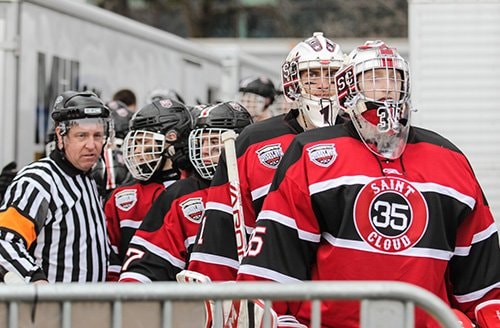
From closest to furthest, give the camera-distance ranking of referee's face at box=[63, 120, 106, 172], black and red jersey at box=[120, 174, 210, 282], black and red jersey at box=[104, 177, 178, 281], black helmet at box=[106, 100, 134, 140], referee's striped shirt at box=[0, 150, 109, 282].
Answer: referee's striped shirt at box=[0, 150, 109, 282] → black and red jersey at box=[120, 174, 210, 282] → referee's face at box=[63, 120, 106, 172] → black and red jersey at box=[104, 177, 178, 281] → black helmet at box=[106, 100, 134, 140]

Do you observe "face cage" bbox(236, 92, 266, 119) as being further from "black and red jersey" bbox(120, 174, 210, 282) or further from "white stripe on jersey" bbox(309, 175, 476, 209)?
"white stripe on jersey" bbox(309, 175, 476, 209)

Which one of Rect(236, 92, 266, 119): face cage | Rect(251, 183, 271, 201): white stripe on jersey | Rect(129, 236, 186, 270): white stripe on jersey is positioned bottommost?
Rect(129, 236, 186, 270): white stripe on jersey

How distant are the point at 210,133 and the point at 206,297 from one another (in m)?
3.43

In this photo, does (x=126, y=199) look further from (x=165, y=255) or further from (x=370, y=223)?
(x=370, y=223)

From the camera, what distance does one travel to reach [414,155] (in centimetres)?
497

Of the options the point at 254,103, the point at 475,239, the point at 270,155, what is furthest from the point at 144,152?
the point at 254,103

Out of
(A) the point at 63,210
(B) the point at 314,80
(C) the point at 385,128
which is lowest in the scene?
(A) the point at 63,210

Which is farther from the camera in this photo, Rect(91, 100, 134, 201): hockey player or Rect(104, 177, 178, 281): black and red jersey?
Rect(91, 100, 134, 201): hockey player

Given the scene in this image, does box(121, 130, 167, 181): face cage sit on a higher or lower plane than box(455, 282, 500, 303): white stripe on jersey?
higher

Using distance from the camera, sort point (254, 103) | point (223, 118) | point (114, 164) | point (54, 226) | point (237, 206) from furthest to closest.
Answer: point (254, 103), point (114, 164), point (223, 118), point (54, 226), point (237, 206)

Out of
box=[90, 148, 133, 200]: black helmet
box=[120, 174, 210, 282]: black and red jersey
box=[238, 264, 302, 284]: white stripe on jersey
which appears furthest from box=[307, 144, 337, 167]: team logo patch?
box=[90, 148, 133, 200]: black helmet

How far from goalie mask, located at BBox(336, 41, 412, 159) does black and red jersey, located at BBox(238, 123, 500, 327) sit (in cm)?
6

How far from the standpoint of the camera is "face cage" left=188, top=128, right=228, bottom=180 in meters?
6.89

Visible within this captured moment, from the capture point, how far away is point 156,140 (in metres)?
7.60
